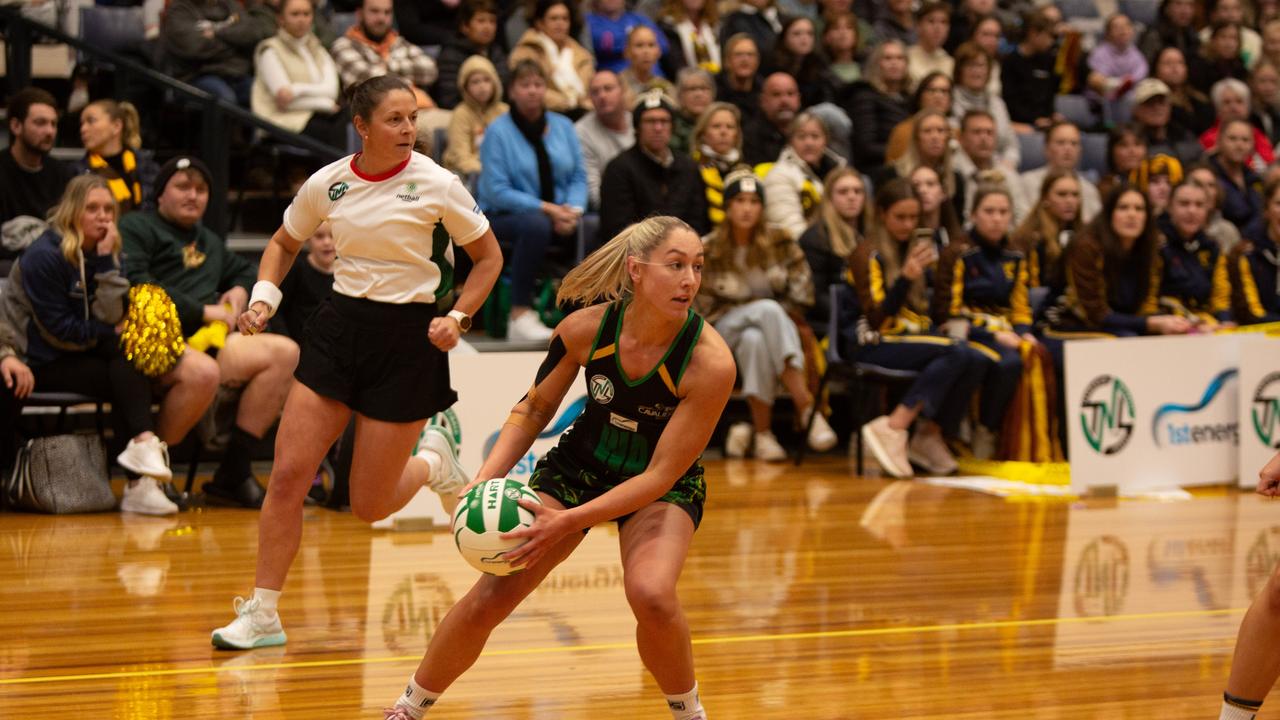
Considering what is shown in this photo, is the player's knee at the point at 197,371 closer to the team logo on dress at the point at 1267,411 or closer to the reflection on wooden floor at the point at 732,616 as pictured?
the reflection on wooden floor at the point at 732,616

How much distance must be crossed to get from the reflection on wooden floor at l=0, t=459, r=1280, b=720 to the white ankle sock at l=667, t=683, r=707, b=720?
0.55 metres

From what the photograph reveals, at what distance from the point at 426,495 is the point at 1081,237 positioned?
4.49 meters

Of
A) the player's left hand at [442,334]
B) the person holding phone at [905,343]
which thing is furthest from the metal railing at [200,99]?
the player's left hand at [442,334]

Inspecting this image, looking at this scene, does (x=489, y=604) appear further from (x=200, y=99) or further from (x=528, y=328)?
(x=200, y=99)

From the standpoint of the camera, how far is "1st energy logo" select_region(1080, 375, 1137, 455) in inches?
324

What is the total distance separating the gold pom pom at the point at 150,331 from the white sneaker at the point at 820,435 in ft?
12.5

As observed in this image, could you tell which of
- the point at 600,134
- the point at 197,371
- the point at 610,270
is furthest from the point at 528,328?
the point at 610,270

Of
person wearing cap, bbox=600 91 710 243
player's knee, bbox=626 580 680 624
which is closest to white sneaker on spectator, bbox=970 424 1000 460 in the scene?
person wearing cap, bbox=600 91 710 243

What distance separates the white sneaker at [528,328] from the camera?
8844 mm

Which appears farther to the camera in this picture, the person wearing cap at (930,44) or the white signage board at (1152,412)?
the person wearing cap at (930,44)

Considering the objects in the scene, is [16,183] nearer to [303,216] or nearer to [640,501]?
[303,216]

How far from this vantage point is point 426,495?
23.5 ft

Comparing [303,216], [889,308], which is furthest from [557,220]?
[303,216]

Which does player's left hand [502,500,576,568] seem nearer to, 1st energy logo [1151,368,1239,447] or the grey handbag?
the grey handbag
